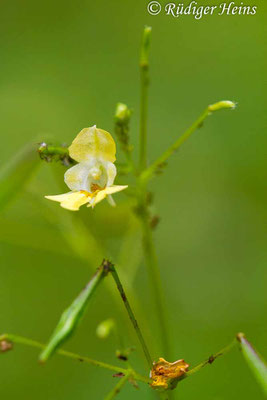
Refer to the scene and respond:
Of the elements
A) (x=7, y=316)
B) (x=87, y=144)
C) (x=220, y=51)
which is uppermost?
(x=220, y=51)

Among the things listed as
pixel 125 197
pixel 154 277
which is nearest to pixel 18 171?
pixel 154 277

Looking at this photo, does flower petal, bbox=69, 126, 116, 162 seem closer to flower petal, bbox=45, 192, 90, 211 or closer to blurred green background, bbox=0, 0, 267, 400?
flower petal, bbox=45, 192, 90, 211

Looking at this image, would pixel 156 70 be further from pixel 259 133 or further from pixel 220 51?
pixel 259 133

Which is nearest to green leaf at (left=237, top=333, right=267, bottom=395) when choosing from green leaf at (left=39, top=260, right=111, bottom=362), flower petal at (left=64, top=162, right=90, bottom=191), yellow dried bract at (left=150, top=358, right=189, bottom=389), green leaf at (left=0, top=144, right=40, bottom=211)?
yellow dried bract at (left=150, top=358, right=189, bottom=389)

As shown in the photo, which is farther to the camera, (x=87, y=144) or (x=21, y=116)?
(x=21, y=116)

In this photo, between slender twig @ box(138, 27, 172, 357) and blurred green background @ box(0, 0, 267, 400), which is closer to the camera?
slender twig @ box(138, 27, 172, 357)

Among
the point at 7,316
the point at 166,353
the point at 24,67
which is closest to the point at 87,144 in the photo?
the point at 166,353
